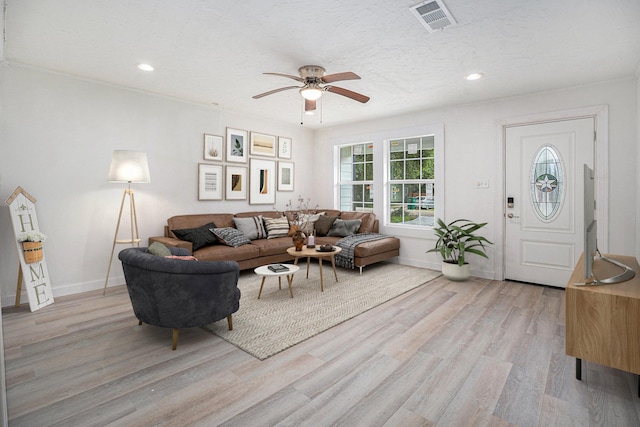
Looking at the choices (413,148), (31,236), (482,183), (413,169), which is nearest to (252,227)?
(31,236)

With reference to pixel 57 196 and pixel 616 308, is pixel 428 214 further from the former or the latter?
pixel 57 196

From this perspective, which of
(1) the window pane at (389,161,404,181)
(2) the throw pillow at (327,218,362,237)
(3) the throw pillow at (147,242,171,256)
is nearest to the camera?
(3) the throw pillow at (147,242,171,256)

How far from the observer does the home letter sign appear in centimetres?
322

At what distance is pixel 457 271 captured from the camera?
4.39 meters

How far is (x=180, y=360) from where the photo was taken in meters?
2.30

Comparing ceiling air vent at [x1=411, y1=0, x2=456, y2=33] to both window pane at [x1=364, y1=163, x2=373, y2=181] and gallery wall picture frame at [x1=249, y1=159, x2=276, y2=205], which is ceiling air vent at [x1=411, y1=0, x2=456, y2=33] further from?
gallery wall picture frame at [x1=249, y1=159, x2=276, y2=205]

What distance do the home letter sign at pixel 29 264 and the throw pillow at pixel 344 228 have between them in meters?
3.85

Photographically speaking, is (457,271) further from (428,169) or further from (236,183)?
(236,183)

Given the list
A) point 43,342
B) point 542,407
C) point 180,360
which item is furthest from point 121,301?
point 542,407

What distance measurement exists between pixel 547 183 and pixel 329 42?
3.33 m

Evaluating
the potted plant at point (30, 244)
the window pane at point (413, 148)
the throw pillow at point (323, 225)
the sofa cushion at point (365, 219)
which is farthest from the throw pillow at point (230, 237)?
the window pane at point (413, 148)

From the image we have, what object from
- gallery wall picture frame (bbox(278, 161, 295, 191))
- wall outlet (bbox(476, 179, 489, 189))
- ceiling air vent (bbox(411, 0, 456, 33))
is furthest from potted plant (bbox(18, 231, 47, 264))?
wall outlet (bbox(476, 179, 489, 189))

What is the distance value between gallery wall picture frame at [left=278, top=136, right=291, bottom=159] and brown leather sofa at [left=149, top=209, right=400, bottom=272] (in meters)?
1.21

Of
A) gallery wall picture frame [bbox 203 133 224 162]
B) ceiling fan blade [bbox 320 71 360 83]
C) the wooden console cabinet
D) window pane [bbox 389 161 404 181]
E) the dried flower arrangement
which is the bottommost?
the wooden console cabinet
